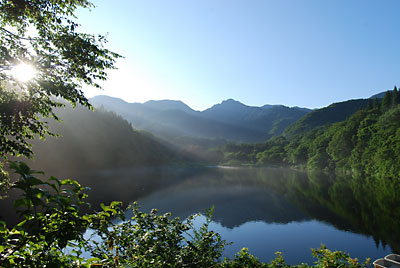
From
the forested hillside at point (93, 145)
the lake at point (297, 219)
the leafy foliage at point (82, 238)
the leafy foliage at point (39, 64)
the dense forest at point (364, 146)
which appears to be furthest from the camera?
the forested hillside at point (93, 145)

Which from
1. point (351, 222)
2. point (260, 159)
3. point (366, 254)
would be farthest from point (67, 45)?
point (260, 159)

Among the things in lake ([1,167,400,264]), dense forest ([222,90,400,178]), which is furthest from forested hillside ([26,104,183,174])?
dense forest ([222,90,400,178])

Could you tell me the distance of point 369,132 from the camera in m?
83.7

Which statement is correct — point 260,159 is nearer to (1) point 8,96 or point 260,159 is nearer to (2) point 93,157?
(2) point 93,157

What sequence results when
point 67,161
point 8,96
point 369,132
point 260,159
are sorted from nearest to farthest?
point 8,96
point 369,132
point 67,161
point 260,159

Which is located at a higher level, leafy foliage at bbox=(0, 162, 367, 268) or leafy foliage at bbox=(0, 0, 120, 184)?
leafy foliage at bbox=(0, 0, 120, 184)

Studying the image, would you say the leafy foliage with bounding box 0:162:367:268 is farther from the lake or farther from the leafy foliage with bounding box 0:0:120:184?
the lake

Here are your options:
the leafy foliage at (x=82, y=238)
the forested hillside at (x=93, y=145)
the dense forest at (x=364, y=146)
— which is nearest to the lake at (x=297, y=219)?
the leafy foliage at (x=82, y=238)

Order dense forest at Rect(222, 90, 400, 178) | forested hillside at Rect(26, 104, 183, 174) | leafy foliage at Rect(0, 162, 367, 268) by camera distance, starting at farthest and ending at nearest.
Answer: forested hillside at Rect(26, 104, 183, 174)
dense forest at Rect(222, 90, 400, 178)
leafy foliage at Rect(0, 162, 367, 268)

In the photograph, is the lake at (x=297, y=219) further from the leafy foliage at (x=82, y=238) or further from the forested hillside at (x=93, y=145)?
the forested hillside at (x=93, y=145)

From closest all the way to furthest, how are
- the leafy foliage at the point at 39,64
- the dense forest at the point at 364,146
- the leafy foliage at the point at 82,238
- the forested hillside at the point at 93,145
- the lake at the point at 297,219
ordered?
the leafy foliage at the point at 82,238 < the leafy foliage at the point at 39,64 < the lake at the point at 297,219 < the dense forest at the point at 364,146 < the forested hillside at the point at 93,145

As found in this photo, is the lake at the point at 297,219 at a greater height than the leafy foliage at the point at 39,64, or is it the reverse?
the leafy foliage at the point at 39,64

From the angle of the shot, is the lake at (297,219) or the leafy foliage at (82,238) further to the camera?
the lake at (297,219)

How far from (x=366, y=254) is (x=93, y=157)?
133m
